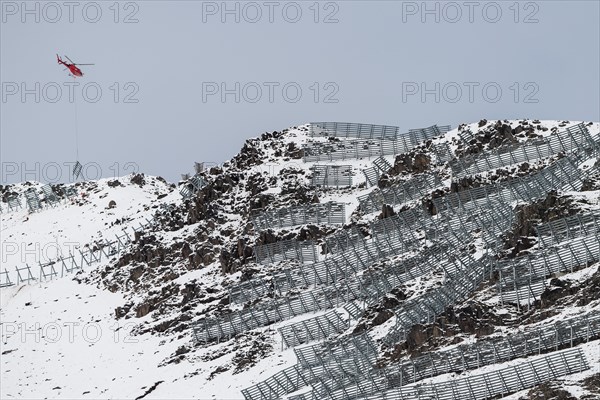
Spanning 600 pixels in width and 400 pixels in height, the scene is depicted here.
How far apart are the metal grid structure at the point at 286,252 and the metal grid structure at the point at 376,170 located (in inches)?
466

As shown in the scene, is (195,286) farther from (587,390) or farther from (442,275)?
(587,390)

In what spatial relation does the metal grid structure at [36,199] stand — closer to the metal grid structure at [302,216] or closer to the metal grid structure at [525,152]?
the metal grid structure at [302,216]

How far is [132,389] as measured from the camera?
96625 millimetres

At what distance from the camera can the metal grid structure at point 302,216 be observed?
113062 mm

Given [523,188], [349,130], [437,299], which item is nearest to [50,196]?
[349,130]

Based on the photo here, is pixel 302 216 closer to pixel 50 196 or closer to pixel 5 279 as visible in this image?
pixel 5 279

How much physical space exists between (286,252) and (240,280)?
446 centimetres

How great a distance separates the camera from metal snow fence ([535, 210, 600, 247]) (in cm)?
9038

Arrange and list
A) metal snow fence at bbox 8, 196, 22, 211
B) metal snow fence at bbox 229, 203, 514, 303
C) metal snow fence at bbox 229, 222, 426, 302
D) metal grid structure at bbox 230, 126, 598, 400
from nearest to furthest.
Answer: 1. metal grid structure at bbox 230, 126, 598, 400
2. metal snow fence at bbox 229, 203, 514, 303
3. metal snow fence at bbox 229, 222, 426, 302
4. metal snow fence at bbox 8, 196, 22, 211

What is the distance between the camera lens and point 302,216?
114562 mm

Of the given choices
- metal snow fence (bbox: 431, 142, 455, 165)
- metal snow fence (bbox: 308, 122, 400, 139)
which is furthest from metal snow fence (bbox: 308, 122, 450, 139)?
metal snow fence (bbox: 431, 142, 455, 165)

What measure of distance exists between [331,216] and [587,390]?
4762 centimetres

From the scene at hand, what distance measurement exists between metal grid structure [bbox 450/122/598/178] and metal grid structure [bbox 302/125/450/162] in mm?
12788

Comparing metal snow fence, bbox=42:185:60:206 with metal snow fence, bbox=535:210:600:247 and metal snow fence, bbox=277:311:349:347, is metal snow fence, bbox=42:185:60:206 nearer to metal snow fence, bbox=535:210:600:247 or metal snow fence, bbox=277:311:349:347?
metal snow fence, bbox=277:311:349:347
